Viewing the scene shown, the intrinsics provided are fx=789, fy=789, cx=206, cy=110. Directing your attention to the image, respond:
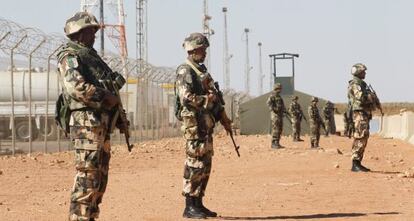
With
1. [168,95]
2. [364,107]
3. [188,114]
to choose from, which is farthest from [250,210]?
[168,95]

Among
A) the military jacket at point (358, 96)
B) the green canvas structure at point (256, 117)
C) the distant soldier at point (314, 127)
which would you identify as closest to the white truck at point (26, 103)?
the distant soldier at point (314, 127)

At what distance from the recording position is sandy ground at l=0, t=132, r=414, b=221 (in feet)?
24.0

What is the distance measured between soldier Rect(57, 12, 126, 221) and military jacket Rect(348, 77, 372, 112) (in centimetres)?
632

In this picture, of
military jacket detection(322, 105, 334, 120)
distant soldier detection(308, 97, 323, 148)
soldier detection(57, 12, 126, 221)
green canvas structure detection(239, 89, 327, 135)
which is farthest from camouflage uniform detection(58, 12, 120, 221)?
green canvas structure detection(239, 89, 327, 135)

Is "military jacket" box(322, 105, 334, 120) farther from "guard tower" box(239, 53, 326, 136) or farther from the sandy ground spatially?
the sandy ground

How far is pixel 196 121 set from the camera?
678 cm

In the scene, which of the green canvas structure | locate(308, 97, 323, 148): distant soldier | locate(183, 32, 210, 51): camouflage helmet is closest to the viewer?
locate(183, 32, 210, 51): camouflage helmet

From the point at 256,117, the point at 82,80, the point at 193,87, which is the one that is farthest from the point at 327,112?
the point at 82,80

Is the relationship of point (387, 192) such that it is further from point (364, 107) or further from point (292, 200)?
point (364, 107)

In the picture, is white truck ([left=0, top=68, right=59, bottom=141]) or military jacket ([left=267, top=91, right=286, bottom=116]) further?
white truck ([left=0, top=68, right=59, bottom=141])

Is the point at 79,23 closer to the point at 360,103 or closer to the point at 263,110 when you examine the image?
the point at 360,103

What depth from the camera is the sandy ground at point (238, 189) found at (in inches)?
288

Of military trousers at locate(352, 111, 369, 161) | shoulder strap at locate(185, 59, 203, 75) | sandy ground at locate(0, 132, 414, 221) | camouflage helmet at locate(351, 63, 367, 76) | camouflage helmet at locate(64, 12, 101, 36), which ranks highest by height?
camouflage helmet at locate(351, 63, 367, 76)

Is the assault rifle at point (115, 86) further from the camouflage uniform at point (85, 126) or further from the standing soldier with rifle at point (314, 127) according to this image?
the standing soldier with rifle at point (314, 127)
